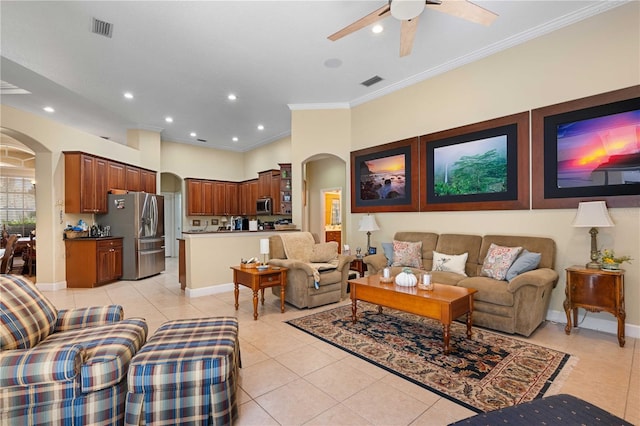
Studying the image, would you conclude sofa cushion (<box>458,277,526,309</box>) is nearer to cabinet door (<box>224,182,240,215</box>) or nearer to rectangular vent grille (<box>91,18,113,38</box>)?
rectangular vent grille (<box>91,18,113,38</box>)

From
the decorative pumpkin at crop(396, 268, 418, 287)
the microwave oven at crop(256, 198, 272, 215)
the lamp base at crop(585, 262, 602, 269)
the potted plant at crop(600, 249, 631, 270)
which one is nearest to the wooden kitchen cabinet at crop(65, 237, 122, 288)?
the microwave oven at crop(256, 198, 272, 215)

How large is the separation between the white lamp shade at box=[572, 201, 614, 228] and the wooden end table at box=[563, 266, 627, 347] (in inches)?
18.4

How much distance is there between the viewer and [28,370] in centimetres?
151

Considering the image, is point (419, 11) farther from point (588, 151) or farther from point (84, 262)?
point (84, 262)

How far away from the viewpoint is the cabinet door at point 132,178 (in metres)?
6.88

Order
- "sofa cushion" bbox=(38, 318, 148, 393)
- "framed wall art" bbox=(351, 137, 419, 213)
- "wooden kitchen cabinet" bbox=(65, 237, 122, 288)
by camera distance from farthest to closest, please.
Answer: "wooden kitchen cabinet" bbox=(65, 237, 122, 288) < "framed wall art" bbox=(351, 137, 419, 213) < "sofa cushion" bbox=(38, 318, 148, 393)

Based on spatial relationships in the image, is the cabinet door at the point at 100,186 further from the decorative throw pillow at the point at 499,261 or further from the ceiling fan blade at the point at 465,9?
the decorative throw pillow at the point at 499,261

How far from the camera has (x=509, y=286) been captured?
10.4ft

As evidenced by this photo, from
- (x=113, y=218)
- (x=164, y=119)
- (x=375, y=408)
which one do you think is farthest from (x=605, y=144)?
(x=113, y=218)

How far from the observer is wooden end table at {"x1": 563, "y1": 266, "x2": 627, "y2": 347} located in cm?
294

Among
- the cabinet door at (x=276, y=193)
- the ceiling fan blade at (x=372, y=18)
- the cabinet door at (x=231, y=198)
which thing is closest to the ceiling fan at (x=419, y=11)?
the ceiling fan blade at (x=372, y=18)

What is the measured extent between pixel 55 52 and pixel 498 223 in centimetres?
647

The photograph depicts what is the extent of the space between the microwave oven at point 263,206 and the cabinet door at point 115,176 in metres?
3.25

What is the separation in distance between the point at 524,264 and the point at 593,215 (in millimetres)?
812
